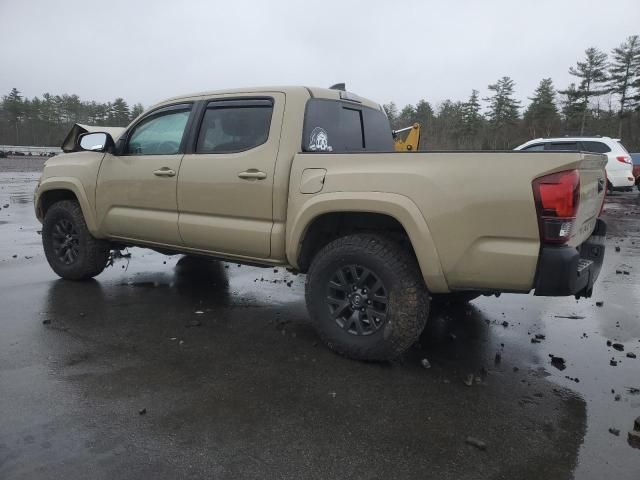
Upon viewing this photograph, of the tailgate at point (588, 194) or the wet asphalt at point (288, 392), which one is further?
the tailgate at point (588, 194)

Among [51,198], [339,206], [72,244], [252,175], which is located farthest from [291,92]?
[51,198]

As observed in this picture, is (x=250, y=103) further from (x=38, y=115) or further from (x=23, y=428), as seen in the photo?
(x=38, y=115)

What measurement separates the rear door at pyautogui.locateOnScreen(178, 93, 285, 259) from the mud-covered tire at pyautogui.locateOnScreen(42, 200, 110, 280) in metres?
1.49

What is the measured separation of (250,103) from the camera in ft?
13.9

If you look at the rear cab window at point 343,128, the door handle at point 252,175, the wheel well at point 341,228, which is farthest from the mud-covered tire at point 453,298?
the door handle at point 252,175

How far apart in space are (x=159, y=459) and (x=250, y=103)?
289 cm

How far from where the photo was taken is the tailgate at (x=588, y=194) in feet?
9.78

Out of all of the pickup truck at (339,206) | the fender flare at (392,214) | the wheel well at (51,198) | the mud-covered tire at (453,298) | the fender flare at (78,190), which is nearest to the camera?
the pickup truck at (339,206)

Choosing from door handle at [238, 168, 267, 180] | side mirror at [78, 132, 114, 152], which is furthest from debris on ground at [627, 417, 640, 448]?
side mirror at [78, 132, 114, 152]

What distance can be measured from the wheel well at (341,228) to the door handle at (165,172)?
1.49m

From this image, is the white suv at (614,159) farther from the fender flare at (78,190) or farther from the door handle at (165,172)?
the fender flare at (78,190)

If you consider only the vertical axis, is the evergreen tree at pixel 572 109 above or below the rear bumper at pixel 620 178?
above

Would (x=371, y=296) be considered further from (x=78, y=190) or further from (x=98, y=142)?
(x=78, y=190)

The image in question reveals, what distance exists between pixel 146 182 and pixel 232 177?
44.2 inches
